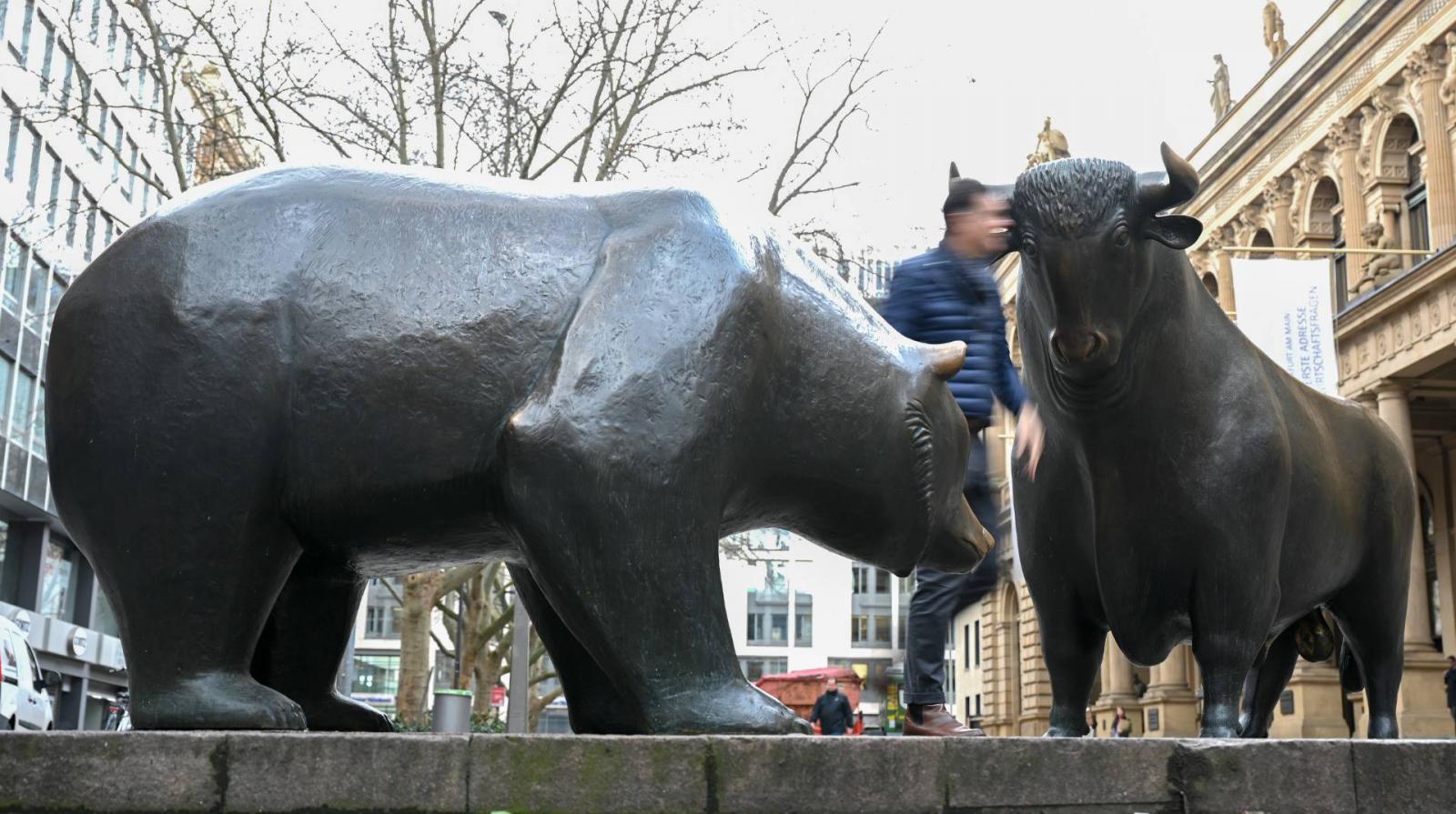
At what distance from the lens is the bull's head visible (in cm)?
402

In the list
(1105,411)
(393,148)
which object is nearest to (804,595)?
(393,148)

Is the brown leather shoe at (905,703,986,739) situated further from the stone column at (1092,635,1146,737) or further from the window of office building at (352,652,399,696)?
the window of office building at (352,652,399,696)

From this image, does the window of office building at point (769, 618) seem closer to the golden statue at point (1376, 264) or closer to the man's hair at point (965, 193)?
the golden statue at point (1376, 264)

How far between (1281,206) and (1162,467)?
121ft

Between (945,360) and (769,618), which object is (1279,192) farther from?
(769,618)

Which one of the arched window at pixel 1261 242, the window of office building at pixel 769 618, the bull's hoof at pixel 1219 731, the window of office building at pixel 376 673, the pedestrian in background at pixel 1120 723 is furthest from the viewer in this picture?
the window of office building at pixel 769 618

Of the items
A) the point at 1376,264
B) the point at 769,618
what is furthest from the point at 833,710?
the point at 769,618

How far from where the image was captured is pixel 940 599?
574 cm

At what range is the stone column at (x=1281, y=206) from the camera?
38.2 meters

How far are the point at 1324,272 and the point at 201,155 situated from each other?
18.9 meters

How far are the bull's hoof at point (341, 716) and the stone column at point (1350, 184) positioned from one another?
3403 centimetres

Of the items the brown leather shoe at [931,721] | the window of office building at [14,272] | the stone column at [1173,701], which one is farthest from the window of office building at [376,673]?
the brown leather shoe at [931,721]

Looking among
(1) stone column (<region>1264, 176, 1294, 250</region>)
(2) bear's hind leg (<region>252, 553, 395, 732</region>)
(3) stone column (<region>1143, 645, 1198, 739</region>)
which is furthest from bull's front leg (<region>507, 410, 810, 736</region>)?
(1) stone column (<region>1264, 176, 1294, 250</region>)

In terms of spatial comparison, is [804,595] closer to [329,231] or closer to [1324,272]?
[1324,272]
